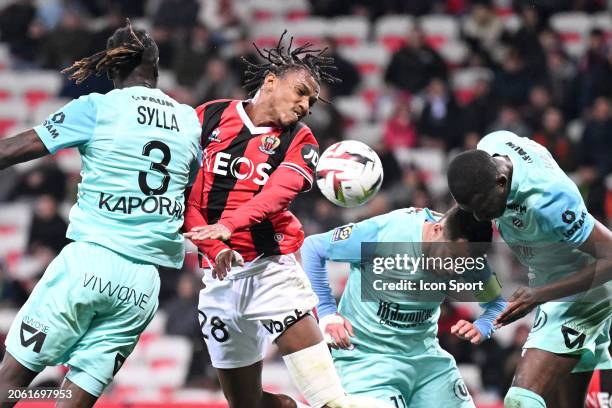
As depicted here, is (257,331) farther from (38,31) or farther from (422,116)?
(38,31)

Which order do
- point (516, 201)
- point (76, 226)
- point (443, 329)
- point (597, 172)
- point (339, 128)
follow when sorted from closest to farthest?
point (76, 226), point (516, 201), point (443, 329), point (597, 172), point (339, 128)

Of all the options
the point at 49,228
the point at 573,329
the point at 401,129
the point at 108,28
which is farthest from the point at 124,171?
the point at 108,28

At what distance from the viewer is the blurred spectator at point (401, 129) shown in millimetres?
14016

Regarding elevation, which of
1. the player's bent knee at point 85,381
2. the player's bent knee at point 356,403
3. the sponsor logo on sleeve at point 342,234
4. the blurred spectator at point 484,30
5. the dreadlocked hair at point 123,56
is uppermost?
the dreadlocked hair at point 123,56

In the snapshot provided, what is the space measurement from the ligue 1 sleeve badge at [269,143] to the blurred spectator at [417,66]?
8482 millimetres

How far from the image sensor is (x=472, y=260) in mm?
6293

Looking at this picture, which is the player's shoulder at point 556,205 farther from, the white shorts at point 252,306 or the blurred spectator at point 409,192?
the blurred spectator at point 409,192

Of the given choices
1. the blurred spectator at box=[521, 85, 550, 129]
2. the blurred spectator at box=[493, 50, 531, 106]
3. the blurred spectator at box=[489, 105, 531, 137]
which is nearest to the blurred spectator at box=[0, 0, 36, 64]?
the blurred spectator at box=[493, 50, 531, 106]

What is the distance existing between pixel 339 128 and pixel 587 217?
7.57m

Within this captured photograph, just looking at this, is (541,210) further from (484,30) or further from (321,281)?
(484,30)

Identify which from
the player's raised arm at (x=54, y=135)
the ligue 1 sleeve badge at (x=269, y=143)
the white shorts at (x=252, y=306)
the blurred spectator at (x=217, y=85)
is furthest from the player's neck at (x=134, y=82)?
the blurred spectator at (x=217, y=85)

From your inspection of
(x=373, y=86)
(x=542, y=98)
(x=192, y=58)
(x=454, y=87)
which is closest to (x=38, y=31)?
(x=192, y=58)

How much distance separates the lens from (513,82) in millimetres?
14172

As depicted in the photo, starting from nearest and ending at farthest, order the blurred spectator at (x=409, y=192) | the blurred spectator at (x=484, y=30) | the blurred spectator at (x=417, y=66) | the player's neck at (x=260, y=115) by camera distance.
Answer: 1. the player's neck at (x=260, y=115)
2. the blurred spectator at (x=409, y=192)
3. the blurred spectator at (x=417, y=66)
4. the blurred spectator at (x=484, y=30)
